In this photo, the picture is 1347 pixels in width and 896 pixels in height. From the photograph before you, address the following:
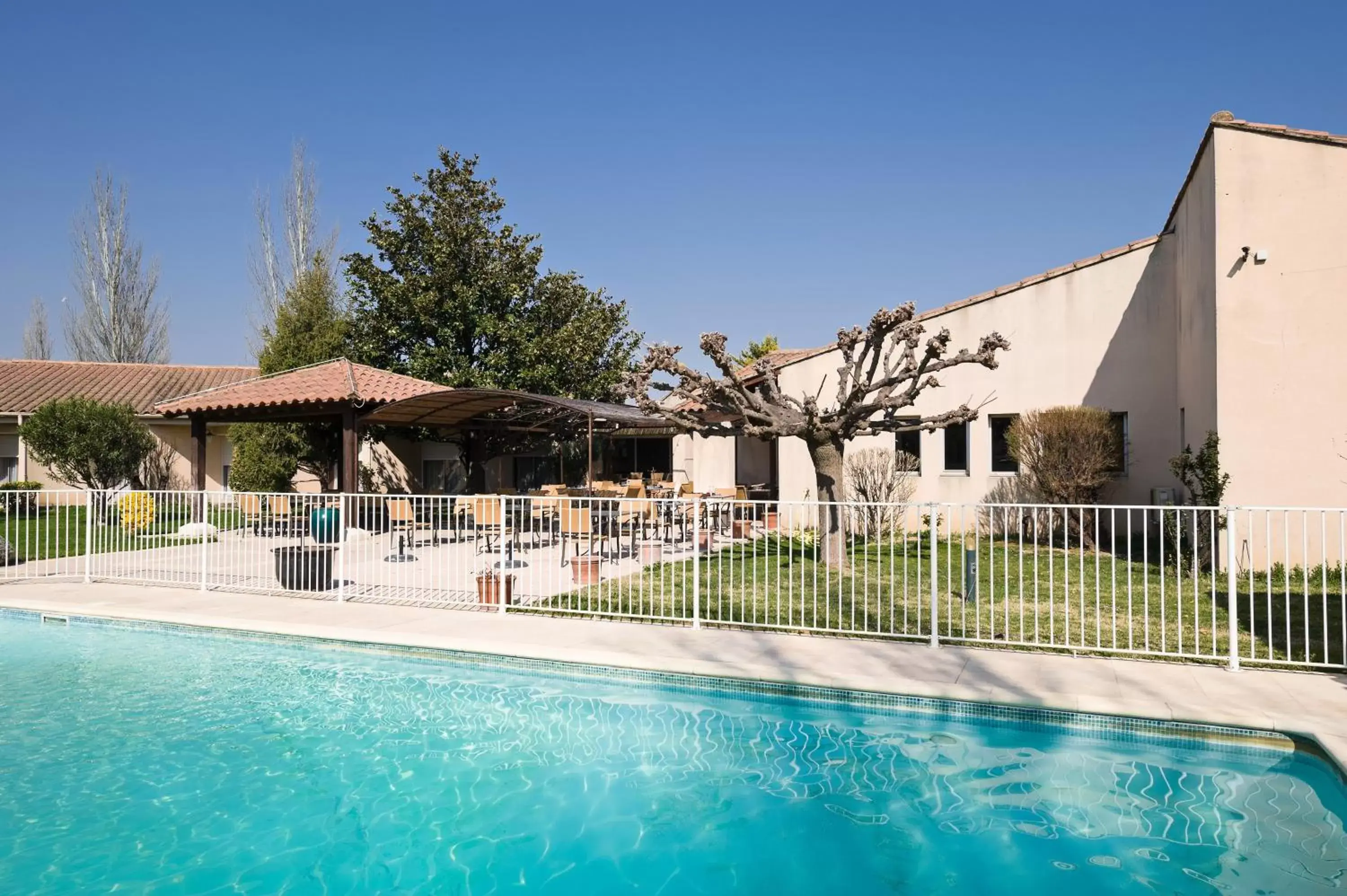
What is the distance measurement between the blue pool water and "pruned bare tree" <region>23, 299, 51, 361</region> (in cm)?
5044

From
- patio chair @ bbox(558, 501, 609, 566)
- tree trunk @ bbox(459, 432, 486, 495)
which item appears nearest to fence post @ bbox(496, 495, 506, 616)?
patio chair @ bbox(558, 501, 609, 566)

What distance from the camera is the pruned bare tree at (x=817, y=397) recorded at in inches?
500

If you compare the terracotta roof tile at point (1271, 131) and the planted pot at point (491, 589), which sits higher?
the terracotta roof tile at point (1271, 131)

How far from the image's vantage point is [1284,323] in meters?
12.0

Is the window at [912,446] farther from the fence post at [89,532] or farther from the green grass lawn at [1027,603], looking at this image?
the fence post at [89,532]

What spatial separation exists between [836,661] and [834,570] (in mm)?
5290

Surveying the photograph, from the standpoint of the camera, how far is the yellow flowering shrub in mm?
16250

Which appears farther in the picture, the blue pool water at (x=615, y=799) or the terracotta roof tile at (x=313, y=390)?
the terracotta roof tile at (x=313, y=390)

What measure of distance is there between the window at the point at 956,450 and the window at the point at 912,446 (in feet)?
1.77

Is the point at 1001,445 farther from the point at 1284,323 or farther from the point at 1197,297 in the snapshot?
the point at 1284,323

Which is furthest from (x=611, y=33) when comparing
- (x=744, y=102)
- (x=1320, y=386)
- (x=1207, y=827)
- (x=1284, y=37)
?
(x=1207, y=827)

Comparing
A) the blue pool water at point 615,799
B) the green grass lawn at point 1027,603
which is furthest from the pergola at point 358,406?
the blue pool water at point 615,799

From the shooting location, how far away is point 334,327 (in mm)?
26516

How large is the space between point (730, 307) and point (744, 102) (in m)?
7.58
